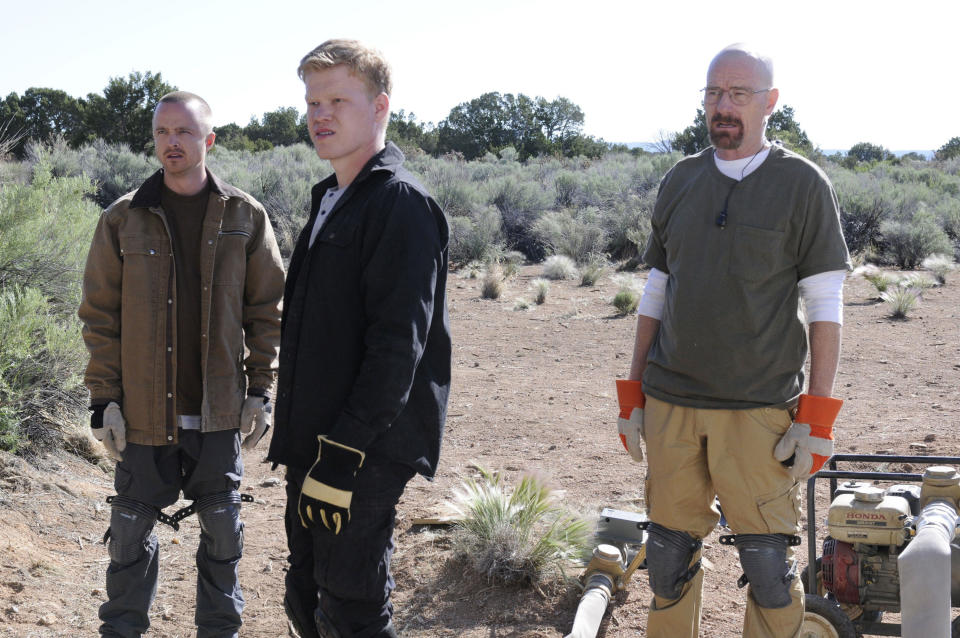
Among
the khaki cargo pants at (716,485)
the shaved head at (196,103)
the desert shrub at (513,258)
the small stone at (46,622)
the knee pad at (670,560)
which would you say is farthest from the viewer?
the desert shrub at (513,258)

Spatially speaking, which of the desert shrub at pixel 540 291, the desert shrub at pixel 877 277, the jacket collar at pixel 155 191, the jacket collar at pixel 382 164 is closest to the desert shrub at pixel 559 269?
the desert shrub at pixel 540 291

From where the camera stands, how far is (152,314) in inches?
120

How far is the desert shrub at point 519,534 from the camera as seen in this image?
12.9ft

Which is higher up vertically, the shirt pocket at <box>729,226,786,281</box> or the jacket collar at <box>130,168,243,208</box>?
the jacket collar at <box>130,168,243,208</box>

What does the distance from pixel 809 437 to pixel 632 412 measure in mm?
609

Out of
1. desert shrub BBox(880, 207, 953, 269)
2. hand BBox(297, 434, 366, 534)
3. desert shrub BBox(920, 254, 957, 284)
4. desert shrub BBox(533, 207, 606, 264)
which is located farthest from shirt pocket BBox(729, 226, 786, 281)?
desert shrub BBox(880, 207, 953, 269)

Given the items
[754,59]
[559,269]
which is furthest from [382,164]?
[559,269]

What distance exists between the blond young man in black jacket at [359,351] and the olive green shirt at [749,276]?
2.76 feet

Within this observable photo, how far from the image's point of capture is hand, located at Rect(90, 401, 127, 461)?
2986 millimetres

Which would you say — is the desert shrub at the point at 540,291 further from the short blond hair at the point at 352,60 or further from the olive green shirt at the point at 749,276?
the short blond hair at the point at 352,60

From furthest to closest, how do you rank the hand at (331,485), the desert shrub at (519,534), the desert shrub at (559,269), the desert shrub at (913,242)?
the desert shrub at (913,242) → the desert shrub at (559,269) → the desert shrub at (519,534) → the hand at (331,485)

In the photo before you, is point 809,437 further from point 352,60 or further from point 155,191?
point 155,191

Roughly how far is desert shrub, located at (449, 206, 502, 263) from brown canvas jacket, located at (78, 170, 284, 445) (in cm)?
1259

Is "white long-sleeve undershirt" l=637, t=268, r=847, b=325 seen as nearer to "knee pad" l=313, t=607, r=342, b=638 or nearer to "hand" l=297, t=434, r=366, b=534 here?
"hand" l=297, t=434, r=366, b=534
